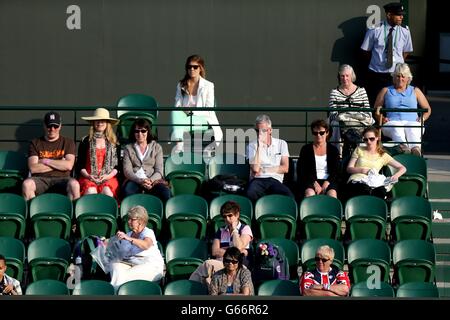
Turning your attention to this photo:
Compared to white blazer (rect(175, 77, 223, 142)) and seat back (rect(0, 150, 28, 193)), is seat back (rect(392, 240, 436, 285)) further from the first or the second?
seat back (rect(0, 150, 28, 193))

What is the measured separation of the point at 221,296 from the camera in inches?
645

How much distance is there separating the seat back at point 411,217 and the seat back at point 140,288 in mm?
2868

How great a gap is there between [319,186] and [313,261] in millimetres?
1544

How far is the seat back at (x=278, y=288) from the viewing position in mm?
18109

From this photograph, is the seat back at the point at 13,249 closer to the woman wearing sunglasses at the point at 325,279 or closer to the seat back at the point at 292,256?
the seat back at the point at 292,256

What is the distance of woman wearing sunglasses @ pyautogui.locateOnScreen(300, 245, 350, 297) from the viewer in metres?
18.2

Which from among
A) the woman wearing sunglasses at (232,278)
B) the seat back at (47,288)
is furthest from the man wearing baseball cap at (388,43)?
the seat back at (47,288)

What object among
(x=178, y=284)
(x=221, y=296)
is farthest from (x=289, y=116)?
(x=221, y=296)

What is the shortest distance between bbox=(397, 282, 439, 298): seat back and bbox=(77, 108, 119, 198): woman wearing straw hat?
11.4 ft

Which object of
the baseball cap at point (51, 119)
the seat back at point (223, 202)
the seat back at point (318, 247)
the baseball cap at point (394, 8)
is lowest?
the seat back at point (318, 247)

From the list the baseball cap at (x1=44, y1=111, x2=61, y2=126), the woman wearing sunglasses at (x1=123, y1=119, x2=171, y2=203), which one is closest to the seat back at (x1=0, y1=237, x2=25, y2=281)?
the woman wearing sunglasses at (x1=123, y1=119, x2=171, y2=203)

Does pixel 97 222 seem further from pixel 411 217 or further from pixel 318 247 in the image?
pixel 411 217
